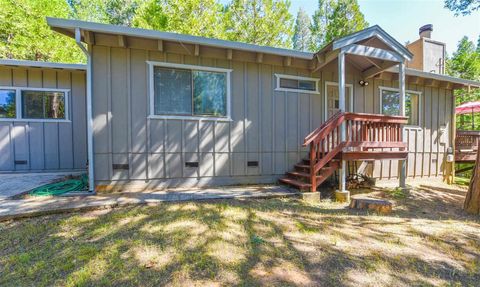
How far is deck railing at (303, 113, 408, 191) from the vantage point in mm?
4781

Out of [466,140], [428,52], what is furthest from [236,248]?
[428,52]

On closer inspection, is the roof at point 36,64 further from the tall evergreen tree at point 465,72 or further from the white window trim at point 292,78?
the tall evergreen tree at point 465,72

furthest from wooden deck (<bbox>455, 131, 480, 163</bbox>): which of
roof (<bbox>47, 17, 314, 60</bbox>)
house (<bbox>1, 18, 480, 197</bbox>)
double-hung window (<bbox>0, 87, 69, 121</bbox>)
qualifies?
double-hung window (<bbox>0, 87, 69, 121</bbox>)

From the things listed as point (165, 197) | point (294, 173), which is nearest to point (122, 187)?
point (165, 197)

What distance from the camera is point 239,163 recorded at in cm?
553

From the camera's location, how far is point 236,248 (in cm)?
254

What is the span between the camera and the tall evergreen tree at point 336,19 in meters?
15.2

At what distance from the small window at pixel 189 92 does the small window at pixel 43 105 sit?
3.59 m

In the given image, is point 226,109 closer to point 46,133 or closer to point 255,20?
point 46,133

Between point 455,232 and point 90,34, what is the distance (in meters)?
6.95

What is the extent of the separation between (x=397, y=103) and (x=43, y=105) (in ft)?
33.9

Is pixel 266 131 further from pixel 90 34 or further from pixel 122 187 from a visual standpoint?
pixel 90 34

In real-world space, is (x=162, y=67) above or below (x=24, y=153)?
above

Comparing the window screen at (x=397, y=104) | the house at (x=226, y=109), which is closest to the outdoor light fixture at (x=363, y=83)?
the house at (x=226, y=109)
